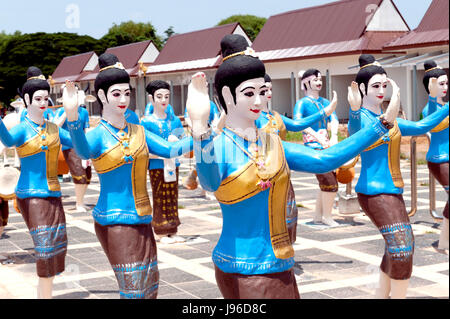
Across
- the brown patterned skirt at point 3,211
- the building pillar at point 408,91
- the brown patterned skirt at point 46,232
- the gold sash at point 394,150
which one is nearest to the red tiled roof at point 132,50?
the building pillar at point 408,91

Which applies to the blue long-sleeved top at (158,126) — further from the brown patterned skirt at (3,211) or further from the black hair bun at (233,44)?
the black hair bun at (233,44)

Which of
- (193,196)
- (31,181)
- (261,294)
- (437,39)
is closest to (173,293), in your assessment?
(31,181)

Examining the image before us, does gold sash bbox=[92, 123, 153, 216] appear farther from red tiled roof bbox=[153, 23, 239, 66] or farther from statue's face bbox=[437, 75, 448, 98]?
red tiled roof bbox=[153, 23, 239, 66]

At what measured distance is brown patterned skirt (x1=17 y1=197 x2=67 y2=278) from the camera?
571cm

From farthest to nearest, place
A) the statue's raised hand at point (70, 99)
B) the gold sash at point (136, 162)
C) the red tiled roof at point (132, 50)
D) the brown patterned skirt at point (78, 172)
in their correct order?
the red tiled roof at point (132, 50), the brown patterned skirt at point (78, 172), the gold sash at point (136, 162), the statue's raised hand at point (70, 99)

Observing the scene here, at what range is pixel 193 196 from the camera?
1301 cm

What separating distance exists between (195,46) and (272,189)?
25.3 m

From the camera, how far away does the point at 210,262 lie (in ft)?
24.6

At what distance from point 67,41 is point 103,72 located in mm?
30531

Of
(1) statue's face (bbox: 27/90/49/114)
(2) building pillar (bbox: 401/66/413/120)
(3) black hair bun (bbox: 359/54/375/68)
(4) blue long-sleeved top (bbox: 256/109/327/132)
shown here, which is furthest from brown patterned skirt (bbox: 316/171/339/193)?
(2) building pillar (bbox: 401/66/413/120)

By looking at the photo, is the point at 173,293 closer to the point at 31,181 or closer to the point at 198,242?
the point at 31,181

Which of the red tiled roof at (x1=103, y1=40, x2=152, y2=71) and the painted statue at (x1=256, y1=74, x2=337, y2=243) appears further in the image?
the red tiled roof at (x1=103, y1=40, x2=152, y2=71)

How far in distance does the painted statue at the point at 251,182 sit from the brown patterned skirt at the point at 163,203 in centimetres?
503

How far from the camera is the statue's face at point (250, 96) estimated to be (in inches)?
132
